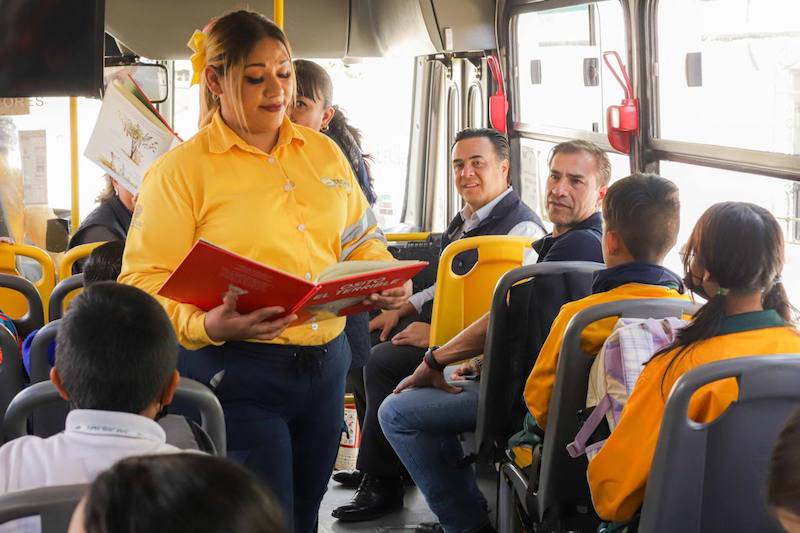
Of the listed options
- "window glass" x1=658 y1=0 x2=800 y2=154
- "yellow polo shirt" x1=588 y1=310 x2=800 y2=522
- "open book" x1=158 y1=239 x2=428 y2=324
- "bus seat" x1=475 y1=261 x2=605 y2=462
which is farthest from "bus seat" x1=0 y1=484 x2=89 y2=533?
"window glass" x1=658 y1=0 x2=800 y2=154

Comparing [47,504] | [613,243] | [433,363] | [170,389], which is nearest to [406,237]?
[433,363]

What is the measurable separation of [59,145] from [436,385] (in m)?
3.74

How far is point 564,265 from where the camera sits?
3.02 meters

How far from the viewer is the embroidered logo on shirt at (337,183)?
241 cm

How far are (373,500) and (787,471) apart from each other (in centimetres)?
→ 290

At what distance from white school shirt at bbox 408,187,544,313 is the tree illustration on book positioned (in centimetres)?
125

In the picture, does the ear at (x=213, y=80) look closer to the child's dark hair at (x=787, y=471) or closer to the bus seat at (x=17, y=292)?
the child's dark hair at (x=787, y=471)

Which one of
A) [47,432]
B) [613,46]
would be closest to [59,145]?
[613,46]

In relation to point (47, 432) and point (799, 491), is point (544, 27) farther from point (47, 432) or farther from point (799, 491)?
point (799, 491)

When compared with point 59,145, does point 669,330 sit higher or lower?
lower

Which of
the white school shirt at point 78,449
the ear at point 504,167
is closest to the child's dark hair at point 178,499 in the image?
the white school shirt at point 78,449

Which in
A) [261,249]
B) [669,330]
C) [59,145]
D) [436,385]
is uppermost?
[59,145]

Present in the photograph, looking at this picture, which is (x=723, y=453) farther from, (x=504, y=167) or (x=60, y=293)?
(x=504, y=167)

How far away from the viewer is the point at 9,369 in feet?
8.46
